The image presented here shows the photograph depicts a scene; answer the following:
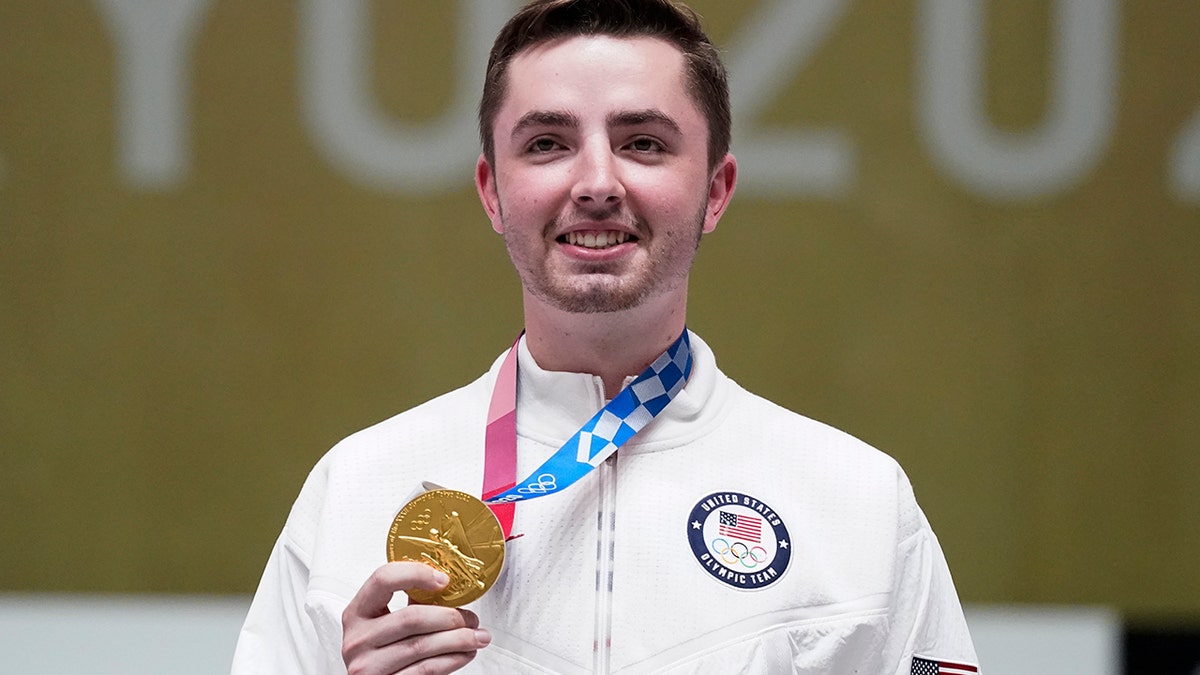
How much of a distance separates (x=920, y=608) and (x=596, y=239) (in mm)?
670

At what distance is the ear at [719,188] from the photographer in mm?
1825

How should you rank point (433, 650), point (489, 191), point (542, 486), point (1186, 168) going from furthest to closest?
point (1186, 168), point (489, 191), point (542, 486), point (433, 650)

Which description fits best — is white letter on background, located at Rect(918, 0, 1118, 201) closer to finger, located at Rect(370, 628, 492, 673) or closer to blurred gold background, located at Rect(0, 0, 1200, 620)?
blurred gold background, located at Rect(0, 0, 1200, 620)

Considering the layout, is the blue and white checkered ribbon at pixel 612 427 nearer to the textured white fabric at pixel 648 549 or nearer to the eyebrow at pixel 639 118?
the textured white fabric at pixel 648 549

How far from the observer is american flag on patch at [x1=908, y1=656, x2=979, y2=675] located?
5.63 feet

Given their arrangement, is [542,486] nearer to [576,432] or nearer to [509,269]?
[576,432]

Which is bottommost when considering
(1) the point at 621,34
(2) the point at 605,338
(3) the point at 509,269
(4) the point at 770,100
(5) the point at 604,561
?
(5) the point at 604,561

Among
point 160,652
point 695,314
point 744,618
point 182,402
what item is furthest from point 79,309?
point 744,618

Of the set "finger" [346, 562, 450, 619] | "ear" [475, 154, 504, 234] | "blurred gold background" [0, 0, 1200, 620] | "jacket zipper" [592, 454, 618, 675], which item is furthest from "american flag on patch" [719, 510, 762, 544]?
"blurred gold background" [0, 0, 1200, 620]

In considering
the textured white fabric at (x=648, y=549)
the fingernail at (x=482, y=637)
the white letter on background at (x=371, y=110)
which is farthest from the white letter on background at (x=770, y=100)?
the fingernail at (x=482, y=637)

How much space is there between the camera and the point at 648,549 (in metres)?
1.63

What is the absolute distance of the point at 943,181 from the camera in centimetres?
316

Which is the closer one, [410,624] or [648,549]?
[410,624]

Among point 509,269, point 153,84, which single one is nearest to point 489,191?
point 509,269
